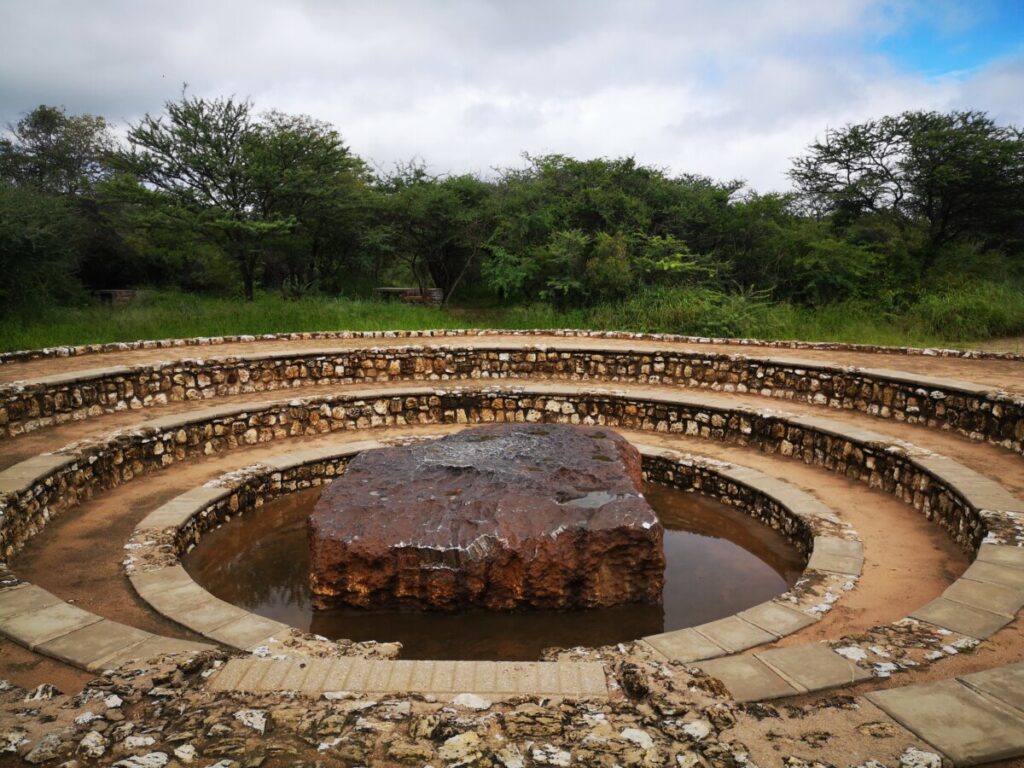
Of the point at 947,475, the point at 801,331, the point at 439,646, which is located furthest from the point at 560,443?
the point at 801,331

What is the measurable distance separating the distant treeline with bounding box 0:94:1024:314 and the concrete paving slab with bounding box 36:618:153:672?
14.7m

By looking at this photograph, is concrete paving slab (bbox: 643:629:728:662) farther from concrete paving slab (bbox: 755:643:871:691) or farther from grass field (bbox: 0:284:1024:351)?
grass field (bbox: 0:284:1024:351)

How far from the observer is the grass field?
540 inches

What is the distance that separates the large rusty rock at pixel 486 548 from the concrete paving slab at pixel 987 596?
6.30 feet

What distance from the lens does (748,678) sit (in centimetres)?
309

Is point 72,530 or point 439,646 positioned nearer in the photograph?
point 439,646

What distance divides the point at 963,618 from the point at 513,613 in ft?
9.48

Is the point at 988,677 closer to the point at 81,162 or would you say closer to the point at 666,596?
the point at 666,596

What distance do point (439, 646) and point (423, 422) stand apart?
546 centimetres

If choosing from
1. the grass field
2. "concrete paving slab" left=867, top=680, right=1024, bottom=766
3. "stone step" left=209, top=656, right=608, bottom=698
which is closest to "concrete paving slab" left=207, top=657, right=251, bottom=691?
"stone step" left=209, top=656, right=608, bottom=698

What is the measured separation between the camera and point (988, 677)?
2.77 metres

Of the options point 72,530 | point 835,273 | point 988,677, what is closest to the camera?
point 988,677

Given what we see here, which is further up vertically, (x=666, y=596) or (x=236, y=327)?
(x=236, y=327)

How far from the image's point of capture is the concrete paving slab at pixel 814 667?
302 cm
